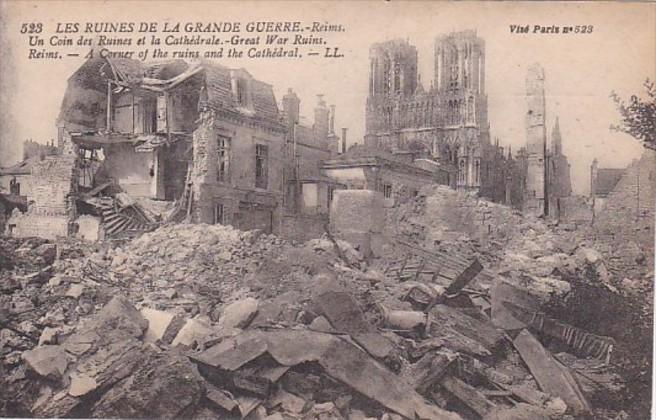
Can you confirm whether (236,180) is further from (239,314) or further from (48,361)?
(48,361)

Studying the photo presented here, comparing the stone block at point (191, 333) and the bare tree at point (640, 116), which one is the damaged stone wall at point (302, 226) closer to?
the stone block at point (191, 333)

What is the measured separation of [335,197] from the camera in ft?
17.9

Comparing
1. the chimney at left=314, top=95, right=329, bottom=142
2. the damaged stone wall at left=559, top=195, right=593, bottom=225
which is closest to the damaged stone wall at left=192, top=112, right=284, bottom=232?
the chimney at left=314, top=95, right=329, bottom=142

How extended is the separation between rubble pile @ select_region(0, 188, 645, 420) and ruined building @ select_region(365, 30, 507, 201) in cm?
36

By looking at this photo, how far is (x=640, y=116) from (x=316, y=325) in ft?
11.6

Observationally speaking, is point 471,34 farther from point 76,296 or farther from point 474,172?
point 76,296

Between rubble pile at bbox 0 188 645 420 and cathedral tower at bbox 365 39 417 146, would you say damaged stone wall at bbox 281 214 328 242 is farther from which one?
cathedral tower at bbox 365 39 417 146

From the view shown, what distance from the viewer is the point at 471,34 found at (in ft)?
16.9

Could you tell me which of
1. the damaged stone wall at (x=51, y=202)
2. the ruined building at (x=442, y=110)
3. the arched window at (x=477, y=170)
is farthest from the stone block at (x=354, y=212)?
the damaged stone wall at (x=51, y=202)

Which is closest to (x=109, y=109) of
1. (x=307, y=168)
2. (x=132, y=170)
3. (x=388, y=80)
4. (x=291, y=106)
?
(x=132, y=170)

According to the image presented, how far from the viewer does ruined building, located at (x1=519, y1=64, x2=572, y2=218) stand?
526cm

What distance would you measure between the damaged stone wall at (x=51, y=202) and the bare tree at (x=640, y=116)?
17.1 feet

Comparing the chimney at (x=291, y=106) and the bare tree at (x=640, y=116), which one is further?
the chimney at (x=291, y=106)

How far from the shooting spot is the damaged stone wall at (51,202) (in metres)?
5.45
